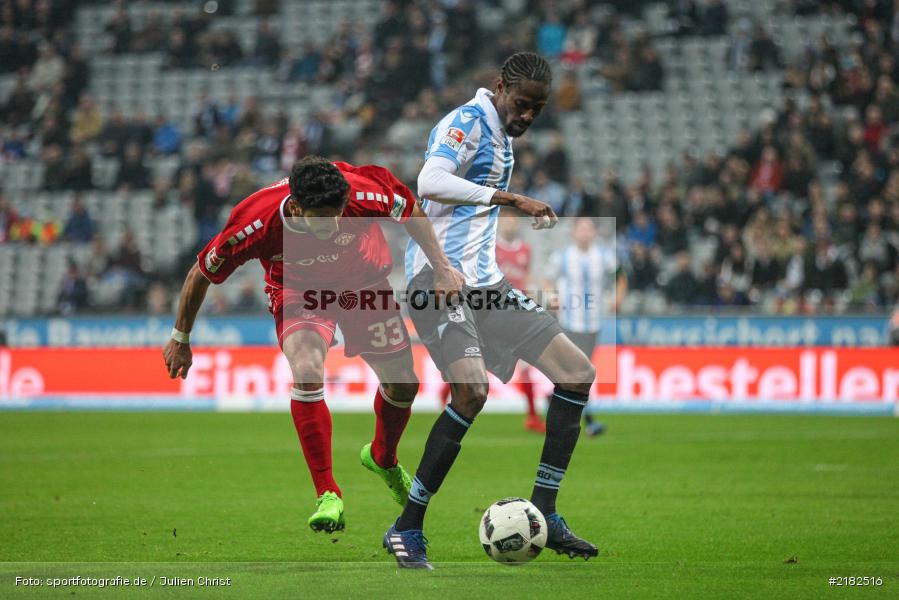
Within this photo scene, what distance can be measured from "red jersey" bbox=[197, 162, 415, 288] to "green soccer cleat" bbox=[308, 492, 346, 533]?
120 cm

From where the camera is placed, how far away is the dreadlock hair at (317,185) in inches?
235

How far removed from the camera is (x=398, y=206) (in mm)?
6535

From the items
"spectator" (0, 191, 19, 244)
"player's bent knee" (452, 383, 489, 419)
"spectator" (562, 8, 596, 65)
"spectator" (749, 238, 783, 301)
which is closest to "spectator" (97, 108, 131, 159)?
"spectator" (0, 191, 19, 244)

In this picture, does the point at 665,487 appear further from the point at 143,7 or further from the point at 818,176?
the point at 143,7

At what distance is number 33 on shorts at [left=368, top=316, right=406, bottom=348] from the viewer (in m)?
6.89

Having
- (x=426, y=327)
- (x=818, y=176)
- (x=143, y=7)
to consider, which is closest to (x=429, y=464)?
(x=426, y=327)

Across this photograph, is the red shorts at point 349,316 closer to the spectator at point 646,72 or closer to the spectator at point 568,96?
the spectator at point 568,96

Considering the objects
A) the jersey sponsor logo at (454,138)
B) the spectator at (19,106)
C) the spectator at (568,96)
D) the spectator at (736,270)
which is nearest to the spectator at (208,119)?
the spectator at (19,106)

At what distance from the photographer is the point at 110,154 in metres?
24.0

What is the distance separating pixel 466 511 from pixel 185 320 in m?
2.89

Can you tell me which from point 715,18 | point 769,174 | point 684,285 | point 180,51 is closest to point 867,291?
point 684,285

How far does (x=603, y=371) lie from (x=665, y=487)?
23.1ft

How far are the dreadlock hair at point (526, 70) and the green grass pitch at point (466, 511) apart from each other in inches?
96.1

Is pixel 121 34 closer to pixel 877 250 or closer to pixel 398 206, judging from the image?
pixel 877 250
